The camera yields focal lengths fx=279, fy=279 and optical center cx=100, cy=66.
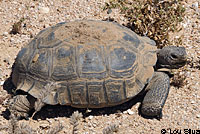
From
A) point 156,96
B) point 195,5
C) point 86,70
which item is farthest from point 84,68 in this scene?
point 195,5

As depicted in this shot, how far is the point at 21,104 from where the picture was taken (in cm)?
507

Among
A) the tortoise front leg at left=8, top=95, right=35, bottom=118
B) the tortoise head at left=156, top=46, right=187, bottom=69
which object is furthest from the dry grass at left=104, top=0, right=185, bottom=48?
the tortoise front leg at left=8, top=95, right=35, bottom=118

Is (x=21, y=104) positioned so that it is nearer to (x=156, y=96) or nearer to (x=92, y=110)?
(x=92, y=110)

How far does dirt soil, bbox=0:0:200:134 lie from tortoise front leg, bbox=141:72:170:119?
197 mm

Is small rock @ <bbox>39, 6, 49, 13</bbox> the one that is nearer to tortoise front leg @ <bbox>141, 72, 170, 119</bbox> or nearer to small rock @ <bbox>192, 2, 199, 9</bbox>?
tortoise front leg @ <bbox>141, 72, 170, 119</bbox>

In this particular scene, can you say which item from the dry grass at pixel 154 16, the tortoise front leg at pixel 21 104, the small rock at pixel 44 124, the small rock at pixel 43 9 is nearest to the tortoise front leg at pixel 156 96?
the dry grass at pixel 154 16

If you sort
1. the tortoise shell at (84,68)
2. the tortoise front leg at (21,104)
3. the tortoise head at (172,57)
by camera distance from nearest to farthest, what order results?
the tortoise shell at (84,68)
the tortoise front leg at (21,104)
the tortoise head at (172,57)

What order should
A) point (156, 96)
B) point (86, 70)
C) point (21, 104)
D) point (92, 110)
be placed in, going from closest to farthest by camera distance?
point (86, 70) < point (21, 104) < point (156, 96) < point (92, 110)

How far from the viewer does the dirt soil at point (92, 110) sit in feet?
16.7

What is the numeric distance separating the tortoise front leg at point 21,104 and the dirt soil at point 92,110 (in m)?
0.18

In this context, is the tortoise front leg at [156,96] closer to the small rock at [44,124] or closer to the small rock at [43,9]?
the small rock at [44,124]

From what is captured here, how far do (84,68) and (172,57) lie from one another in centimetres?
193

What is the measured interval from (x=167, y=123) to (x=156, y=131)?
0.30 m

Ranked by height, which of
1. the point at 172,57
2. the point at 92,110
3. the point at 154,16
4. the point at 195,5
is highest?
the point at 195,5
